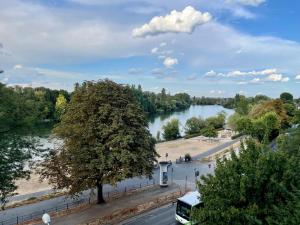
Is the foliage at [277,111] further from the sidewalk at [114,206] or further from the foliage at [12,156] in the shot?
the foliage at [12,156]

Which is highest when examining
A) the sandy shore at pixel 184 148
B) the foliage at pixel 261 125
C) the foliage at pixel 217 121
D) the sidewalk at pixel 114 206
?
the foliage at pixel 261 125

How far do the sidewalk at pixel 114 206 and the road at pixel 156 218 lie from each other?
202 cm

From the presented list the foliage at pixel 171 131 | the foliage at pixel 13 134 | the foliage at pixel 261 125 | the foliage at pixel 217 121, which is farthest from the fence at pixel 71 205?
the foliage at pixel 217 121

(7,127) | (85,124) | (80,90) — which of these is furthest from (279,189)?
(80,90)

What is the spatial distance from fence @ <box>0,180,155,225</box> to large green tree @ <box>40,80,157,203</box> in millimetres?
1810

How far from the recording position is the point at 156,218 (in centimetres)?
2439

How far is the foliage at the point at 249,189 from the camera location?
13.4m

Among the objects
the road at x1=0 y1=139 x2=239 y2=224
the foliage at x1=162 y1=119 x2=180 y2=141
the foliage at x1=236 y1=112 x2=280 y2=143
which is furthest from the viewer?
the foliage at x1=162 y1=119 x2=180 y2=141

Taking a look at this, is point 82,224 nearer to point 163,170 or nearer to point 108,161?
point 108,161

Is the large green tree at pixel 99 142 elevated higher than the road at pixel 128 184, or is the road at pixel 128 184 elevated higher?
the large green tree at pixel 99 142

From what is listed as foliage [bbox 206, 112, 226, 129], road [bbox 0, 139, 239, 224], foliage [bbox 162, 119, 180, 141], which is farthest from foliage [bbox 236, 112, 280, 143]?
foliage [bbox 206, 112, 226, 129]

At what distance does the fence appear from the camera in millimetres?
24562

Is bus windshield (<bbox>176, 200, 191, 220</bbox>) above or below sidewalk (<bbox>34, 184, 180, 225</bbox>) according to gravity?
above

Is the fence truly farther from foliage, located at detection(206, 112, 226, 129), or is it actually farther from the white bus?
foliage, located at detection(206, 112, 226, 129)
